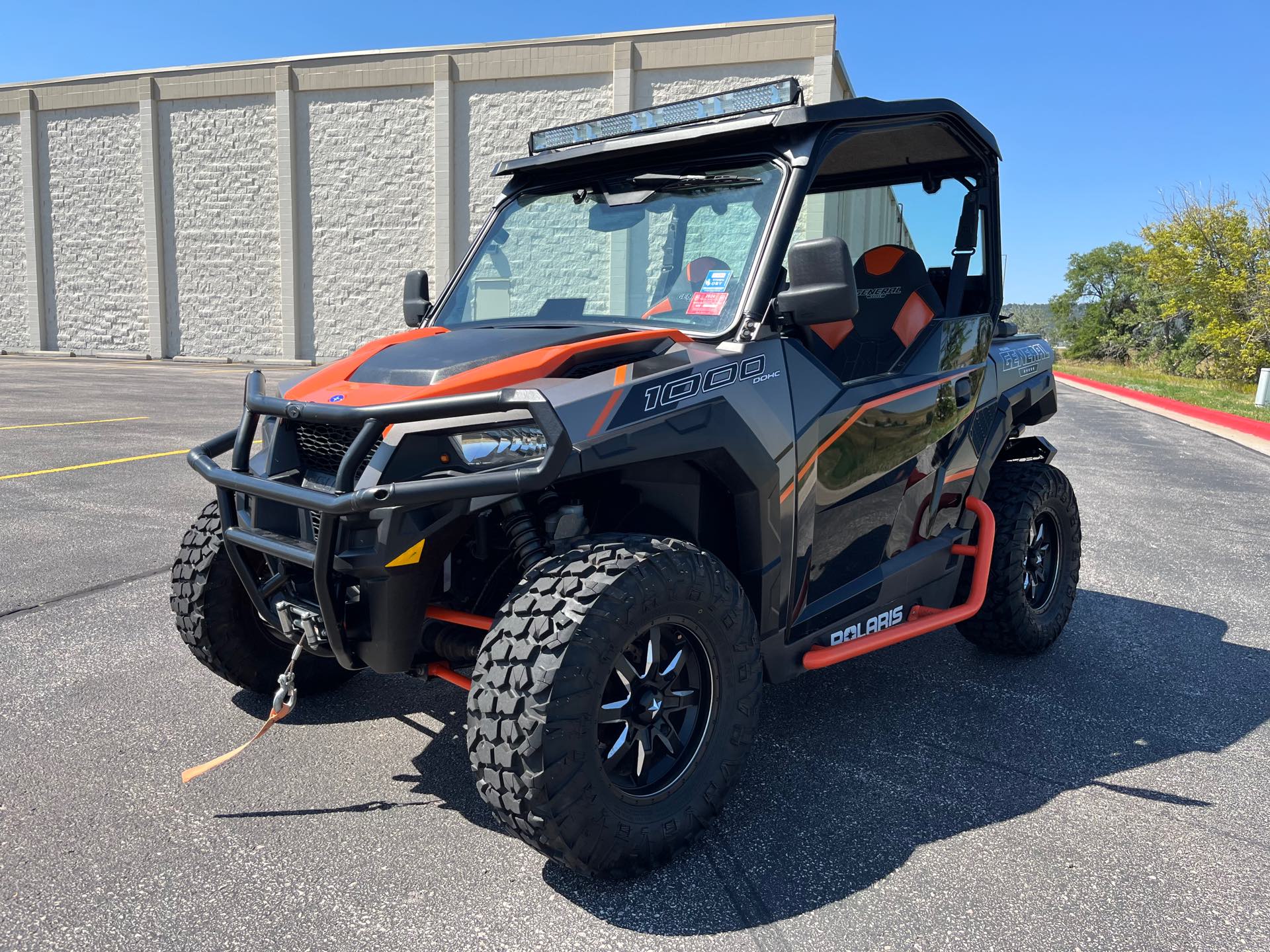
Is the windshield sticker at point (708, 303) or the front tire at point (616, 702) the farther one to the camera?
the windshield sticker at point (708, 303)

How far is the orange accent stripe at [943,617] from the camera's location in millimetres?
3227

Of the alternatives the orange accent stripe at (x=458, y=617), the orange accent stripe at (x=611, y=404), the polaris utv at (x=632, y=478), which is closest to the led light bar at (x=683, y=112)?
the polaris utv at (x=632, y=478)

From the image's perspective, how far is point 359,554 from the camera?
253 cm

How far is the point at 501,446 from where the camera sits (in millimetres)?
2566

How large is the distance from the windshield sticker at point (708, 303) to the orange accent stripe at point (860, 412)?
0.55 m

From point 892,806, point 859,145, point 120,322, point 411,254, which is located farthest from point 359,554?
point 120,322

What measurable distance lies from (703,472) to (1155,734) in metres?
2.12

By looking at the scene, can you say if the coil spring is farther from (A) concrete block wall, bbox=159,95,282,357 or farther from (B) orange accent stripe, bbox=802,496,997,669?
(A) concrete block wall, bbox=159,95,282,357

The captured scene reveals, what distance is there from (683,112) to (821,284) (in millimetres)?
913

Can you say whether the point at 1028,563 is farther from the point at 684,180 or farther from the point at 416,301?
the point at 416,301

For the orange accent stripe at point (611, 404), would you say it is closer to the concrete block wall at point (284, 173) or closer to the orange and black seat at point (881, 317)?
the orange and black seat at point (881, 317)

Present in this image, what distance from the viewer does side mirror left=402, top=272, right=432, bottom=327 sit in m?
3.95

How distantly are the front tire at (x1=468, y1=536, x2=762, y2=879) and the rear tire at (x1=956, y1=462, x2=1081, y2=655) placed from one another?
74.5 inches

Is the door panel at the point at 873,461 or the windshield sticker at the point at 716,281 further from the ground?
the windshield sticker at the point at 716,281
